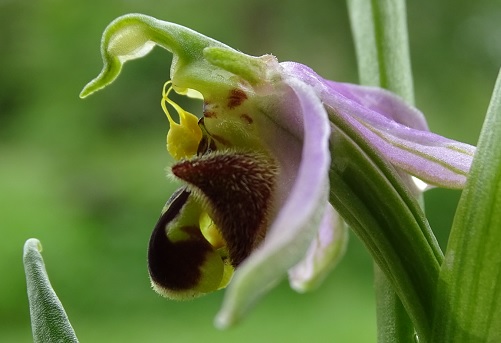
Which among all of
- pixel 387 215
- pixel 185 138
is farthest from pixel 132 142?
pixel 387 215

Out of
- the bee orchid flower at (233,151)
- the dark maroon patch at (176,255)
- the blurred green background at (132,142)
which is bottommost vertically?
the dark maroon patch at (176,255)

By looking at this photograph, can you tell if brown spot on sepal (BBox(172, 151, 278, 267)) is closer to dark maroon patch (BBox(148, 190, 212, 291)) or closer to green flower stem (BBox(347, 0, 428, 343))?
dark maroon patch (BBox(148, 190, 212, 291))

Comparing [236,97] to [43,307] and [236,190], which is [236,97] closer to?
[236,190]

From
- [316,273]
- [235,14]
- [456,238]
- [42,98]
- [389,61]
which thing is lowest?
[456,238]

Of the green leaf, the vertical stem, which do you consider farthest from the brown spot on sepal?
the vertical stem

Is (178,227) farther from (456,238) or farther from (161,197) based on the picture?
(161,197)

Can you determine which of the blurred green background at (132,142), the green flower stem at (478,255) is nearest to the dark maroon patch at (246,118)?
the green flower stem at (478,255)

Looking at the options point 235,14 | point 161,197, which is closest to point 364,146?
point 161,197

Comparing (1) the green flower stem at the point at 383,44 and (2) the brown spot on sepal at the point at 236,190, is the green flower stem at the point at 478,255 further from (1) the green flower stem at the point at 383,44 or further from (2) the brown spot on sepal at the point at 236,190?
(1) the green flower stem at the point at 383,44
